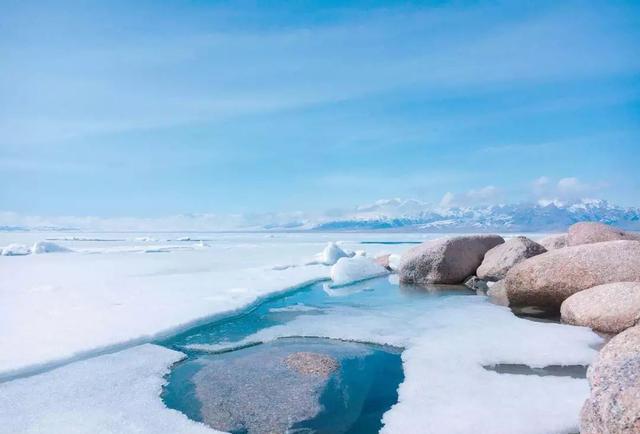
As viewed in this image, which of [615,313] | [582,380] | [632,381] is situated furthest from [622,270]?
[632,381]

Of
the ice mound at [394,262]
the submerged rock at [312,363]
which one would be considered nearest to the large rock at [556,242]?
the ice mound at [394,262]

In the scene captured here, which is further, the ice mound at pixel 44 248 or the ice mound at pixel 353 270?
the ice mound at pixel 44 248

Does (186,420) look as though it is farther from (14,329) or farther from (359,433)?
(14,329)

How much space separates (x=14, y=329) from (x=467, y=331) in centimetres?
539

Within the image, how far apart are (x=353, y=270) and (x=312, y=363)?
724 cm

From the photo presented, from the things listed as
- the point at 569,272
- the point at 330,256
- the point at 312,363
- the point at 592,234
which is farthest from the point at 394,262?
the point at 312,363

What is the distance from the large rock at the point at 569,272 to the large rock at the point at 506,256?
2709 mm

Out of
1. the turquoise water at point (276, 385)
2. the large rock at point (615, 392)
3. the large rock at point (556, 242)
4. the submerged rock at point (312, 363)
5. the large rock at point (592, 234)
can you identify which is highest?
the large rock at point (592, 234)

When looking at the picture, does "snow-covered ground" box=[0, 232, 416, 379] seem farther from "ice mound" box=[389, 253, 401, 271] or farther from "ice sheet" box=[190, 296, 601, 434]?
"ice mound" box=[389, 253, 401, 271]

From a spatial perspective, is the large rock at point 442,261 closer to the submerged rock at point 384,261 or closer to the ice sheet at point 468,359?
the submerged rock at point 384,261

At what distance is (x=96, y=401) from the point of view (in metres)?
3.53

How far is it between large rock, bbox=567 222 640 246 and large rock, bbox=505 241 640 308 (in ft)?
9.70

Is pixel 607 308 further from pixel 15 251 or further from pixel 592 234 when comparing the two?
pixel 15 251

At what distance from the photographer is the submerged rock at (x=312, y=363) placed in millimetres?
4297
